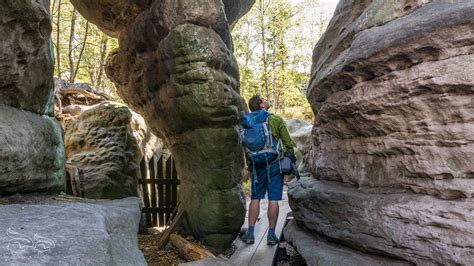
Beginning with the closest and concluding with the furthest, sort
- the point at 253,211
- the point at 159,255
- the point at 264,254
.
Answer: the point at 264,254 → the point at 253,211 → the point at 159,255

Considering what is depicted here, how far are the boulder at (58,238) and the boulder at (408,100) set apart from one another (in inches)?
112

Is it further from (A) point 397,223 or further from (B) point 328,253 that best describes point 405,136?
(B) point 328,253

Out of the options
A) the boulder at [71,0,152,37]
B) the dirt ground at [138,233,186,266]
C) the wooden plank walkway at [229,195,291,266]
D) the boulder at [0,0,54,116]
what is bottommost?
the dirt ground at [138,233,186,266]

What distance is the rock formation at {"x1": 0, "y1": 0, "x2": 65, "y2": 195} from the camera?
3.19 m

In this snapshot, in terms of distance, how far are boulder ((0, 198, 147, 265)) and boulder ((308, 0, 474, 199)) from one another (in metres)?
2.84

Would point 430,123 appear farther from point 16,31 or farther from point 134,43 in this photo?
point 134,43

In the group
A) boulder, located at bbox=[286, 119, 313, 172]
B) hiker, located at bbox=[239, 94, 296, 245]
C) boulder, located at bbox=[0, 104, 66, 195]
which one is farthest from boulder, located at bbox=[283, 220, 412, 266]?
boulder, located at bbox=[286, 119, 313, 172]

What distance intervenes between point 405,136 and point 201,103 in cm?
343

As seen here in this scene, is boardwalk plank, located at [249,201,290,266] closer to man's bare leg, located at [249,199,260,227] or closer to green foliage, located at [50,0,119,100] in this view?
man's bare leg, located at [249,199,260,227]

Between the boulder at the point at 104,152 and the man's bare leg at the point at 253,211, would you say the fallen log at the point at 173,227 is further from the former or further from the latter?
the man's bare leg at the point at 253,211

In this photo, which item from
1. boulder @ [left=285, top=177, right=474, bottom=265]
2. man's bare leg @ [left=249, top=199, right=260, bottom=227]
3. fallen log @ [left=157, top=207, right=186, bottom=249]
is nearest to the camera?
boulder @ [left=285, top=177, right=474, bottom=265]

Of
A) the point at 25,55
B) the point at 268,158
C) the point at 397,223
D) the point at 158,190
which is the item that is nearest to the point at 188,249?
the point at 268,158

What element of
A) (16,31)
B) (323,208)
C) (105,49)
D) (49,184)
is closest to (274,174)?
(323,208)

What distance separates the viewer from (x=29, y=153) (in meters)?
3.39
